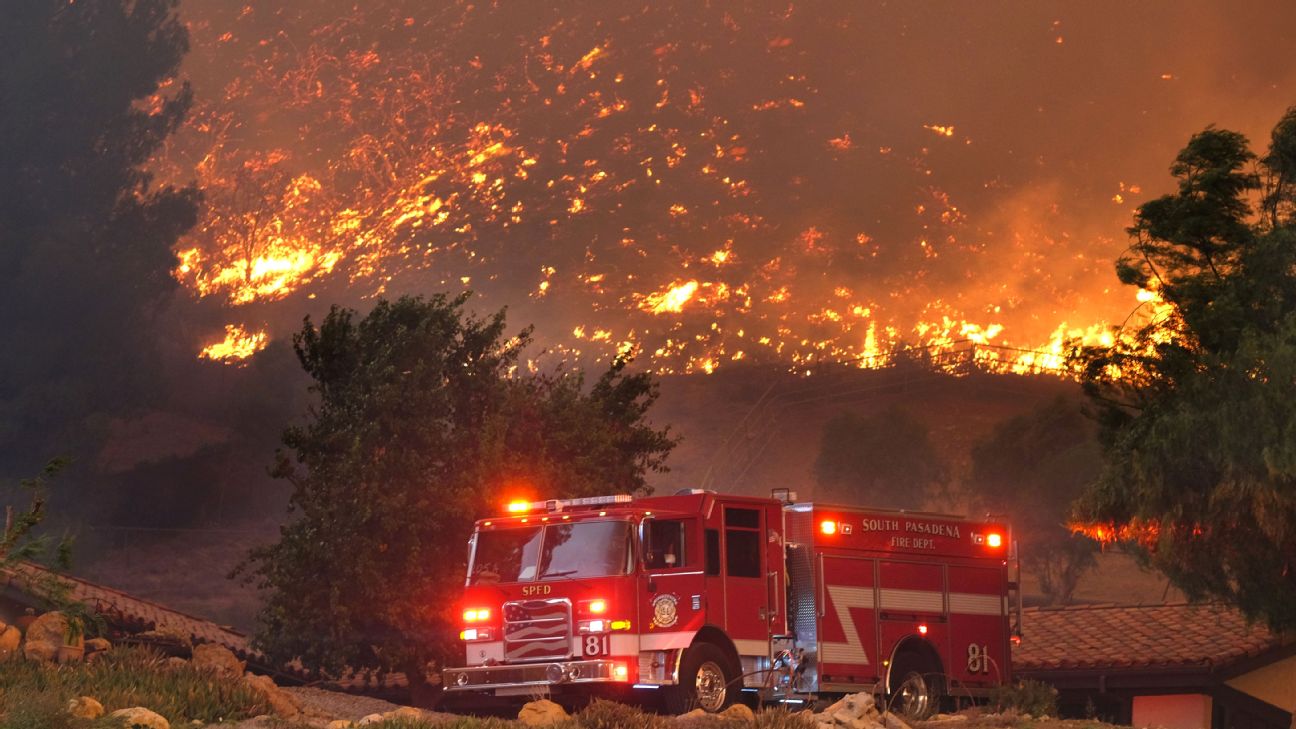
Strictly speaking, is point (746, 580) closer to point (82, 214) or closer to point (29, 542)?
point (29, 542)

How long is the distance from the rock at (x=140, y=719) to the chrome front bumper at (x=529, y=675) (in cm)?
601

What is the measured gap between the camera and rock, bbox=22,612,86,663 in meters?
21.0

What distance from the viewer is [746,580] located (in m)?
22.2

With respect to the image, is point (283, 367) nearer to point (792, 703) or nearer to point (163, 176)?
point (163, 176)

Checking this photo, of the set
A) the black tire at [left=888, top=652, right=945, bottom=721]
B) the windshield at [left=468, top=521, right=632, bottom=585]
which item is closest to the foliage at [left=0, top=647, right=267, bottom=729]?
the windshield at [left=468, top=521, right=632, bottom=585]

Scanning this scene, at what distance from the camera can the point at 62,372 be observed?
114250 mm

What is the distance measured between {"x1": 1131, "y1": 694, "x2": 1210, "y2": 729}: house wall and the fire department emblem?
576 inches

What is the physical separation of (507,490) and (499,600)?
10759 mm

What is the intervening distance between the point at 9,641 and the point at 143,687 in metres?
3.11

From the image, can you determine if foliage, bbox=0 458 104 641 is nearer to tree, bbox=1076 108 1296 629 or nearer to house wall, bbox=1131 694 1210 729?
tree, bbox=1076 108 1296 629

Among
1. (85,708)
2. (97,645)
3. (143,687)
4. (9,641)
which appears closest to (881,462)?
(97,645)

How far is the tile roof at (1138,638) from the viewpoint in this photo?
1220 inches

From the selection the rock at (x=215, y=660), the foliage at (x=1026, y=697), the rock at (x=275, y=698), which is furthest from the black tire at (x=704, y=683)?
the rock at (x=215, y=660)

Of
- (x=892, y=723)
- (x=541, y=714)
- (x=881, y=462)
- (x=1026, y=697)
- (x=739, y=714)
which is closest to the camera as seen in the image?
(x=892, y=723)
